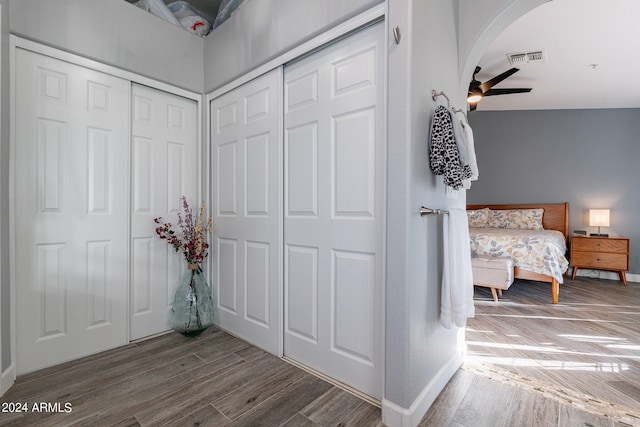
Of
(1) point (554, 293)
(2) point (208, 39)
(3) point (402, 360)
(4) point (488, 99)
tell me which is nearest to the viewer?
(3) point (402, 360)

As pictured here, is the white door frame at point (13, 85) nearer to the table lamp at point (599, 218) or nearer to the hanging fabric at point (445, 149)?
the hanging fabric at point (445, 149)

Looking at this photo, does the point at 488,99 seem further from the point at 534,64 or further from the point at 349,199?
the point at 349,199

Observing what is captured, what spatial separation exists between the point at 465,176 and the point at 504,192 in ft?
15.9

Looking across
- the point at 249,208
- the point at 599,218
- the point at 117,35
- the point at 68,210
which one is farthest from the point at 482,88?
the point at 68,210

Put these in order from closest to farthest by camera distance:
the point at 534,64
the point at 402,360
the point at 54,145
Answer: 1. the point at 402,360
2. the point at 54,145
3. the point at 534,64

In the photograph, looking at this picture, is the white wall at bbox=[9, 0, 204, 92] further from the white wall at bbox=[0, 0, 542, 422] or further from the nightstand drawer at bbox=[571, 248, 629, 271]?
the nightstand drawer at bbox=[571, 248, 629, 271]

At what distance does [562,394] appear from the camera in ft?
5.58

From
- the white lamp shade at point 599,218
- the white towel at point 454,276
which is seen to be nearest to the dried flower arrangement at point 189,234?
the white towel at point 454,276

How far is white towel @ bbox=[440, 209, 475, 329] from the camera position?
159 centimetres

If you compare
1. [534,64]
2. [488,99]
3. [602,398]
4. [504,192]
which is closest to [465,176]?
[602,398]

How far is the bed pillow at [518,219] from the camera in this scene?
200 inches

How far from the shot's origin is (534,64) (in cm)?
369

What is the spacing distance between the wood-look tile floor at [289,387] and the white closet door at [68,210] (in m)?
0.23

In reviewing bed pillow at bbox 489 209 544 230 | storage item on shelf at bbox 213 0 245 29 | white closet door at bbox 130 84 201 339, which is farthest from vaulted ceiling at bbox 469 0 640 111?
white closet door at bbox 130 84 201 339
